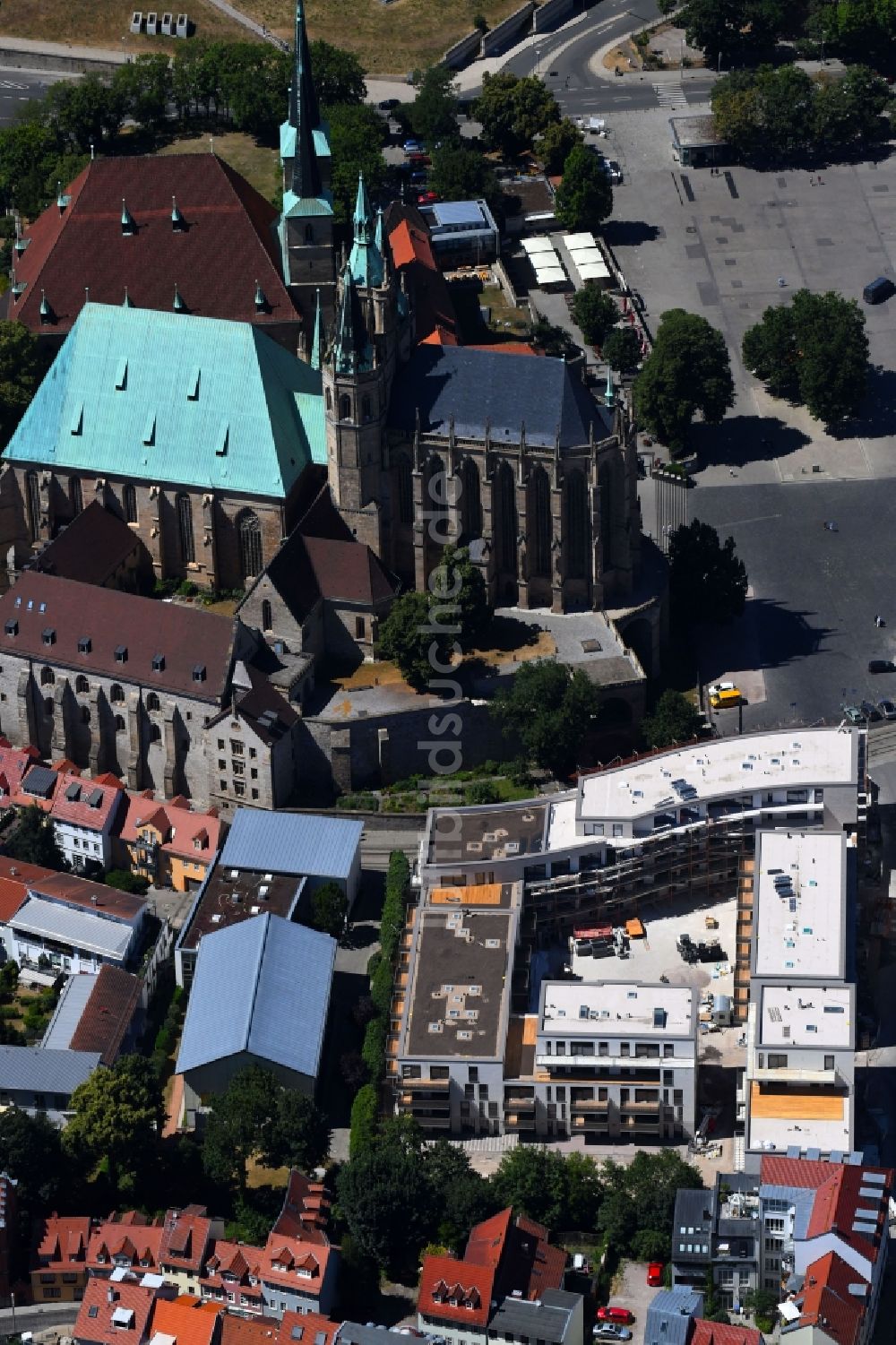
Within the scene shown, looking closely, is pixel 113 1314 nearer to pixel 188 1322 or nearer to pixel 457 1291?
pixel 188 1322

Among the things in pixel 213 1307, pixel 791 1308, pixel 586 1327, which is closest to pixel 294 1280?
pixel 213 1307

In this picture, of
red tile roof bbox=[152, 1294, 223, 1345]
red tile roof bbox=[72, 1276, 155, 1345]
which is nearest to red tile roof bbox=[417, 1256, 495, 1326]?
red tile roof bbox=[152, 1294, 223, 1345]

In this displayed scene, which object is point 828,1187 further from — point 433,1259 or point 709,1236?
point 433,1259

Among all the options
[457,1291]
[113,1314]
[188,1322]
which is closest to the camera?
[457,1291]

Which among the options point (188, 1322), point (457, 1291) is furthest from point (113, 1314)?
point (457, 1291)

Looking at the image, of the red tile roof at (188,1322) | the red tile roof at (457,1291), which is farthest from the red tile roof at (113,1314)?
the red tile roof at (457,1291)

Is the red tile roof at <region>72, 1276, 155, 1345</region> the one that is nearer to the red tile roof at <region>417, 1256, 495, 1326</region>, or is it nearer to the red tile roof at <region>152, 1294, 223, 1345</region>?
the red tile roof at <region>152, 1294, 223, 1345</region>
